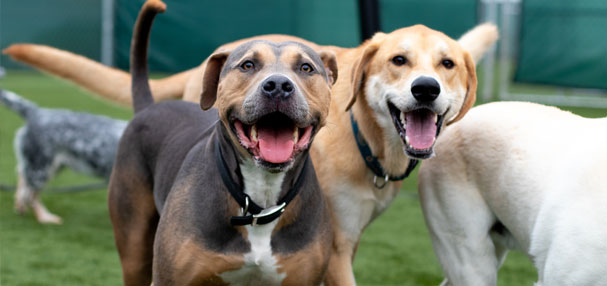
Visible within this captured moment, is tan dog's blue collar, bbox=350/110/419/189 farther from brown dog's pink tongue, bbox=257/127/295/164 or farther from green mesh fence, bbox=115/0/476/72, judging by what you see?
Answer: green mesh fence, bbox=115/0/476/72

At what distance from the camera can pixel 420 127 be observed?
299 centimetres

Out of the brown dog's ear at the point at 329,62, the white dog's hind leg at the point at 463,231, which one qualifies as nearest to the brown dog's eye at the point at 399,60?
the brown dog's ear at the point at 329,62

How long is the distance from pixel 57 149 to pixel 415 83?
3.91 meters

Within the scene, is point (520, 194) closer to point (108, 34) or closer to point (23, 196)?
point (23, 196)

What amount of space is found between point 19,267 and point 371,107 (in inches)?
102

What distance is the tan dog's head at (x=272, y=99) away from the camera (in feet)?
7.61

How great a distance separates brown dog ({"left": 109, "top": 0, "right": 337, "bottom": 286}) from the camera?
2389 millimetres

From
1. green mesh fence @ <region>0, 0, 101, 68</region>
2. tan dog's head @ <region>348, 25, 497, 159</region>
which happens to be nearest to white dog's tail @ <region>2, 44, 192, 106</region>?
tan dog's head @ <region>348, 25, 497, 159</region>

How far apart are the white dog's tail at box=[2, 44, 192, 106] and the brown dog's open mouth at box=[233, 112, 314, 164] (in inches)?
81.5

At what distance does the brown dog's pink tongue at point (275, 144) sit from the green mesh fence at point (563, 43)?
9597 millimetres

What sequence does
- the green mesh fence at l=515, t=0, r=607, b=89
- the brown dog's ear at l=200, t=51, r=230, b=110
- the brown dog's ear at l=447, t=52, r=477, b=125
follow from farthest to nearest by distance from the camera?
1. the green mesh fence at l=515, t=0, r=607, b=89
2. the brown dog's ear at l=447, t=52, r=477, b=125
3. the brown dog's ear at l=200, t=51, r=230, b=110

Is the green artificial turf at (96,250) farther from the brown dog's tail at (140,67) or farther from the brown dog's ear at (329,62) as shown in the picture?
the brown dog's ear at (329,62)

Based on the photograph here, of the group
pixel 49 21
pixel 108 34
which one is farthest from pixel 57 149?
pixel 49 21

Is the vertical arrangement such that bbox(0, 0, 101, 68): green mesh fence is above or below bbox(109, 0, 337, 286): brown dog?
below
